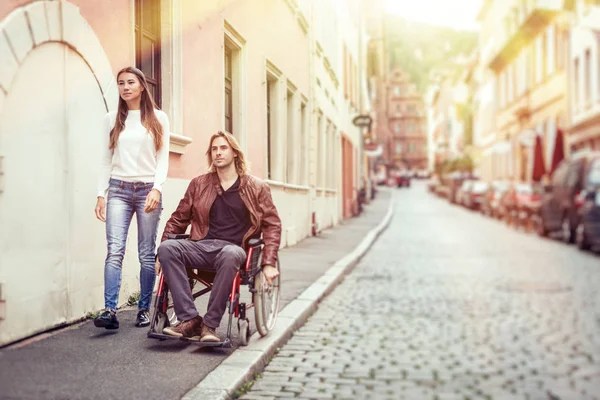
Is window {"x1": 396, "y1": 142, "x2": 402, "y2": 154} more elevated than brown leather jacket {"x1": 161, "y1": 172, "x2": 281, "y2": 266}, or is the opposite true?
window {"x1": 396, "y1": 142, "x2": 402, "y2": 154}

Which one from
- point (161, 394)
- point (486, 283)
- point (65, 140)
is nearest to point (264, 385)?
point (161, 394)

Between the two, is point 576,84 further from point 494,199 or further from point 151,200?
point 151,200

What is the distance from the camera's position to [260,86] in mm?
12977

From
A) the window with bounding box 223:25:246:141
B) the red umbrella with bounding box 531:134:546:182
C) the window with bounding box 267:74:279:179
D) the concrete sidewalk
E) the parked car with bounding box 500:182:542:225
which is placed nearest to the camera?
the concrete sidewalk

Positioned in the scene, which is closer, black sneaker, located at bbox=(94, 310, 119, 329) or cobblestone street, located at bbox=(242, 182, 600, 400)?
cobblestone street, located at bbox=(242, 182, 600, 400)

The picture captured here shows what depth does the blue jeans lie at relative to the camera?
5.57 m

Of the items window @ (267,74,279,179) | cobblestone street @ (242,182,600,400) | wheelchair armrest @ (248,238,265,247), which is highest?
window @ (267,74,279,179)

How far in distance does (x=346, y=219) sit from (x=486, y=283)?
58.6 feet

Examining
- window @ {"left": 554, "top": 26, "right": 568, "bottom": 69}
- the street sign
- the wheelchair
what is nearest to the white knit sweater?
the wheelchair

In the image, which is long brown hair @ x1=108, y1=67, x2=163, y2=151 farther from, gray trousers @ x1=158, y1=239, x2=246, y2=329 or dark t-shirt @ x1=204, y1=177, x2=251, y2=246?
gray trousers @ x1=158, y1=239, x2=246, y2=329

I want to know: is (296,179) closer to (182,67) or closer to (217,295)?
(182,67)

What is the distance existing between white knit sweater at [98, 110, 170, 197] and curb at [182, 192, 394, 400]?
1332mm

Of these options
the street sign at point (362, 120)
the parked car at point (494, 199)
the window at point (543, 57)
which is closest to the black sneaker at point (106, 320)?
the street sign at point (362, 120)

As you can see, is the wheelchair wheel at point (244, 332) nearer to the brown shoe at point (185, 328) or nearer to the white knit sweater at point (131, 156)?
the brown shoe at point (185, 328)
